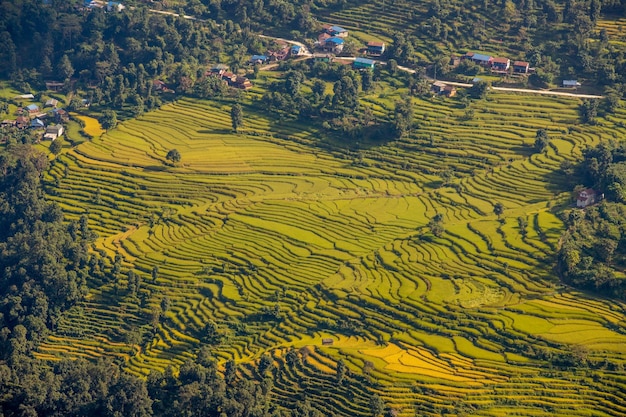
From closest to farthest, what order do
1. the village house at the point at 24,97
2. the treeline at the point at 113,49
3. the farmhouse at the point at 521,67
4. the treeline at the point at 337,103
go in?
the treeline at the point at 337,103 < the farmhouse at the point at 521,67 < the treeline at the point at 113,49 < the village house at the point at 24,97

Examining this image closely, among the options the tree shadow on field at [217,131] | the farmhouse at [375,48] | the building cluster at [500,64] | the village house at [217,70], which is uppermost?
the building cluster at [500,64]

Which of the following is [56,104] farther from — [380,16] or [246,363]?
[246,363]

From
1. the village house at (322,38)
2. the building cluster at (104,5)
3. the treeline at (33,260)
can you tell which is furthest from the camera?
the building cluster at (104,5)

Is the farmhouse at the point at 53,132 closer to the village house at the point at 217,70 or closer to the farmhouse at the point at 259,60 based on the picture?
the village house at the point at 217,70

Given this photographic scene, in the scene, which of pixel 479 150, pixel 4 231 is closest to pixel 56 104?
pixel 4 231

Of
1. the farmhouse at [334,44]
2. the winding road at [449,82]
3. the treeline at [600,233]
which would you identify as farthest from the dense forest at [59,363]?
the farmhouse at [334,44]

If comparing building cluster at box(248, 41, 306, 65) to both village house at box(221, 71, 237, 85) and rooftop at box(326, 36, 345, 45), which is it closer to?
rooftop at box(326, 36, 345, 45)
